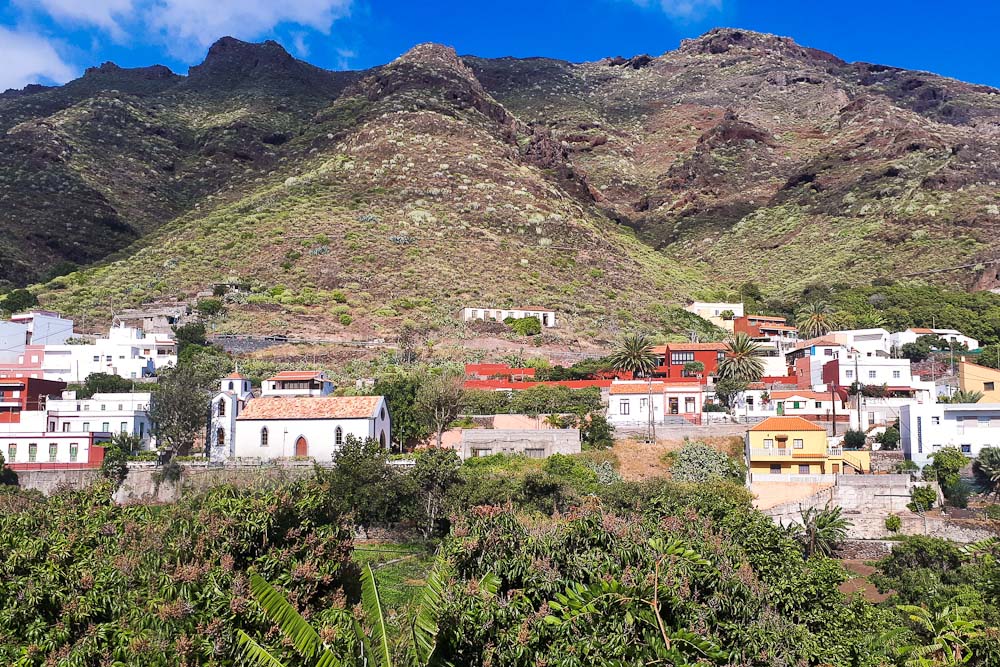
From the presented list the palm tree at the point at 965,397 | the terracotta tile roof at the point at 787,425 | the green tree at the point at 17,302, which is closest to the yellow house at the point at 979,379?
the palm tree at the point at 965,397

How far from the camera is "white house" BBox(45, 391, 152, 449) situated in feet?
170

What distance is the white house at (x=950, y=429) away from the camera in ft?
152

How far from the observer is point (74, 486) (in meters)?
46.3

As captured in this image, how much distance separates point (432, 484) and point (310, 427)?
1211cm

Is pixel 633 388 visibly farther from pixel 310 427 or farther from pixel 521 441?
pixel 310 427

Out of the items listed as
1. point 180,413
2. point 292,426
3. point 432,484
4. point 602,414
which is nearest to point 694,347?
point 602,414

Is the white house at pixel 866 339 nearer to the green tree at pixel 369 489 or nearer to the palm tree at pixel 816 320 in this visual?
the palm tree at pixel 816 320

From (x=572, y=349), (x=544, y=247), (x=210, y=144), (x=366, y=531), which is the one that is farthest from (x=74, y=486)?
(x=210, y=144)

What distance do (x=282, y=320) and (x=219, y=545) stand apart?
6346 centimetres

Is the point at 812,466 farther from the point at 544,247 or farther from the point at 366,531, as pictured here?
→ the point at 544,247

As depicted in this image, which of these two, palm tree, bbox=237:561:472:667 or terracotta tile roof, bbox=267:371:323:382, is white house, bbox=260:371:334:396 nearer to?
terracotta tile roof, bbox=267:371:323:382

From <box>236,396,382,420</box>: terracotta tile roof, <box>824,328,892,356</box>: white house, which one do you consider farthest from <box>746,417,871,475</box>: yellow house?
<box>824,328,892,356</box>: white house

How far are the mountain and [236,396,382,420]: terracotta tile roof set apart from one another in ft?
86.7

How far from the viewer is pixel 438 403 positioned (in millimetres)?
51406
